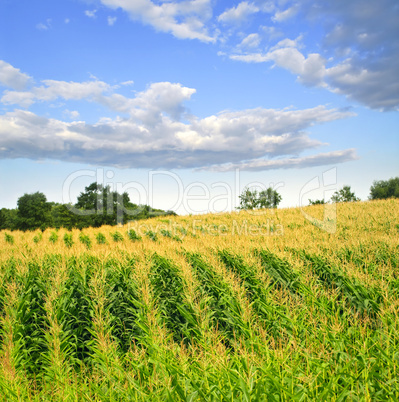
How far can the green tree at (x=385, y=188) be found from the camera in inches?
3285

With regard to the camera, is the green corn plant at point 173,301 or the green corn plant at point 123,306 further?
the green corn plant at point 123,306

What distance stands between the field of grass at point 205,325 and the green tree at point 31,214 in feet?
180

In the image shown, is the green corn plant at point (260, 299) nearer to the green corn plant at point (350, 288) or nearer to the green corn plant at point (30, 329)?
the green corn plant at point (350, 288)

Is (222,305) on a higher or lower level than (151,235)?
lower

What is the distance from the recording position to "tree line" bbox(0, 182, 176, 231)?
5697 cm

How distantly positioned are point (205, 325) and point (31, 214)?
64.2 meters

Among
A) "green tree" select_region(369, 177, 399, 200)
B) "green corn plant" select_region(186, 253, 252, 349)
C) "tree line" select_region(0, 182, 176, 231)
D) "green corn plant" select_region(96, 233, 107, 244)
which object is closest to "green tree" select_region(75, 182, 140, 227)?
"tree line" select_region(0, 182, 176, 231)

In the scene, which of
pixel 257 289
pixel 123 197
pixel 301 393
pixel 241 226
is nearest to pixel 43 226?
pixel 123 197

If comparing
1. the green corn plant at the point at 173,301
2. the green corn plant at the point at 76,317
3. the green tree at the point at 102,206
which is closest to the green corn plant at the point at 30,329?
the green corn plant at the point at 76,317

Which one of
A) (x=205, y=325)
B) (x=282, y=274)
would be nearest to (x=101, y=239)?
(x=282, y=274)

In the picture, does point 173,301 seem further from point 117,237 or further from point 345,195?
point 345,195

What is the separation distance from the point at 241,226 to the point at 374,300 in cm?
1813

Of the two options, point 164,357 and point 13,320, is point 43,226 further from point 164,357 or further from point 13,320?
point 164,357

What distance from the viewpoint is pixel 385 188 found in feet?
281
